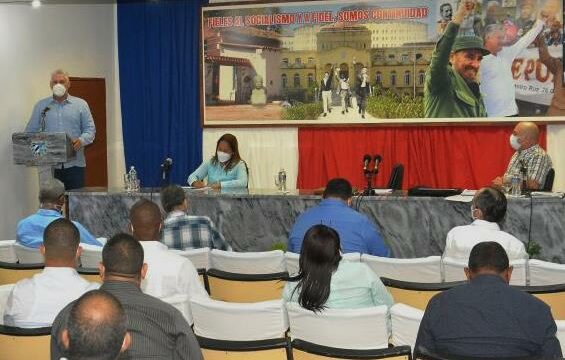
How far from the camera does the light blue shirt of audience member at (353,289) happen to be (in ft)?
12.3

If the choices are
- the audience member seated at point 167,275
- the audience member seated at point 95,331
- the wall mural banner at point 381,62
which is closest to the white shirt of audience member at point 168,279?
the audience member seated at point 167,275

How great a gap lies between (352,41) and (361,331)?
6.65 meters

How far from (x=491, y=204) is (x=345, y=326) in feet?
6.09

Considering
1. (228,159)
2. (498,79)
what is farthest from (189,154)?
(498,79)

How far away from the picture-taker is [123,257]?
3.03 m

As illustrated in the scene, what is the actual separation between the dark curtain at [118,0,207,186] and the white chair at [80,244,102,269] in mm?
5328

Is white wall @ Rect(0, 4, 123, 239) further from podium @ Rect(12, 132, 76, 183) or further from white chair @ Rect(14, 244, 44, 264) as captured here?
white chair @ Rect(14, 244, 44, 264)

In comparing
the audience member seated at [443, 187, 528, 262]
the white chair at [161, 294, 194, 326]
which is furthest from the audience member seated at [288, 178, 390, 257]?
the white chair at [161, 294, 194, 326]

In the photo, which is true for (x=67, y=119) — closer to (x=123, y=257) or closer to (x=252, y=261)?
(x=252, y=261)

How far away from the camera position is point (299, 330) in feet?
11.4

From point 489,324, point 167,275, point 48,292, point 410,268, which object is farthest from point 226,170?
point 489,324

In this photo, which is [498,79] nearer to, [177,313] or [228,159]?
[228,159]

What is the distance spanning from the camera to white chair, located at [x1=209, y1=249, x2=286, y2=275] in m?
4.89

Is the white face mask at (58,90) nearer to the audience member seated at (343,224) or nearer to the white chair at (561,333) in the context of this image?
the audience member seated at (343,224)
